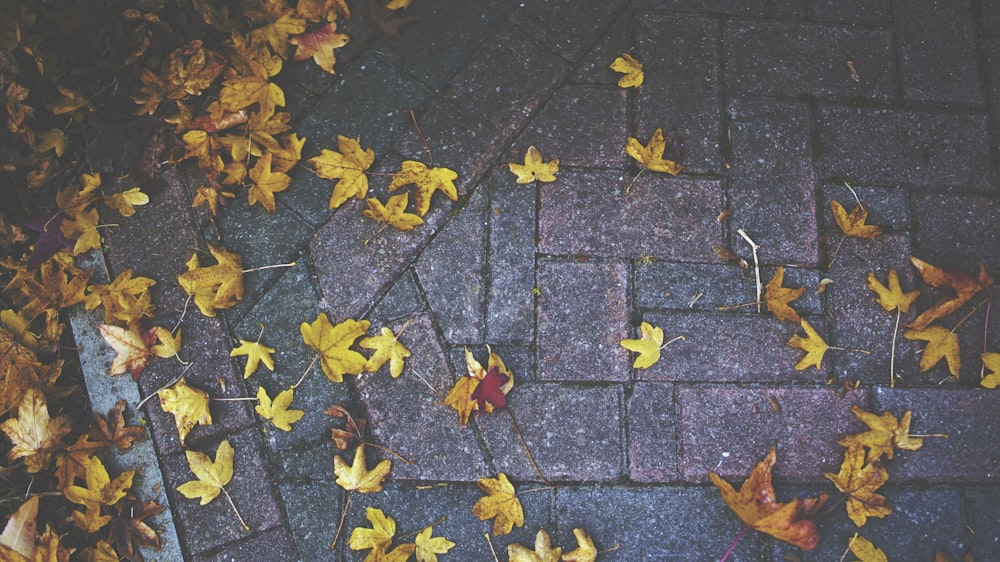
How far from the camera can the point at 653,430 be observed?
2.22 m

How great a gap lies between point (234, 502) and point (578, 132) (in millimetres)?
1628

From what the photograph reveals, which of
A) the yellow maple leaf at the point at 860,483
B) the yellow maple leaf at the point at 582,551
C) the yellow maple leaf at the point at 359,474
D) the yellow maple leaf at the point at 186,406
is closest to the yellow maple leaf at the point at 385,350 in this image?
the yellow maple leaf at the point at 359,474

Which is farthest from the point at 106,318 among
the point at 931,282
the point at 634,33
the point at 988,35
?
the point at 988,35

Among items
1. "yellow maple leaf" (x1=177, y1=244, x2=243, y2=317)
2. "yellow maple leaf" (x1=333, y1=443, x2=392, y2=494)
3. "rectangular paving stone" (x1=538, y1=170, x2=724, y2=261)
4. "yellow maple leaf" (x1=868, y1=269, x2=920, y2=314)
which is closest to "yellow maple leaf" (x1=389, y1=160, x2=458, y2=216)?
"rectangular paving stone" (x1=538, y1=170, x2=724, y2=261)

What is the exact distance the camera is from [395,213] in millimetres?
2266

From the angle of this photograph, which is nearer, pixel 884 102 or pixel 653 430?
pixel 653 430

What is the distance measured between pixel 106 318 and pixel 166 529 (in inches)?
27.3

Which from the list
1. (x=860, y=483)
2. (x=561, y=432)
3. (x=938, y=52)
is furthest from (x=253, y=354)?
(x=938, y=52)

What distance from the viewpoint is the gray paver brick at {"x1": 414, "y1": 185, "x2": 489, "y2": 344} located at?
2.25 metres

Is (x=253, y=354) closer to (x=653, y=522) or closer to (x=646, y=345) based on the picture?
(x=646, y=345)

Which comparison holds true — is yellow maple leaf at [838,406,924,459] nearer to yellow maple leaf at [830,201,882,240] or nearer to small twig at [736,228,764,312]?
small twig at [736,228,764,312]

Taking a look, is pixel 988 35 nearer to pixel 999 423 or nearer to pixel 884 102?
pixel 884 102

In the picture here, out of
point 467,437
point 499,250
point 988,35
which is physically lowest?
point 467,437

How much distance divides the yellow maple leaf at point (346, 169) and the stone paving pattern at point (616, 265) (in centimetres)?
4
